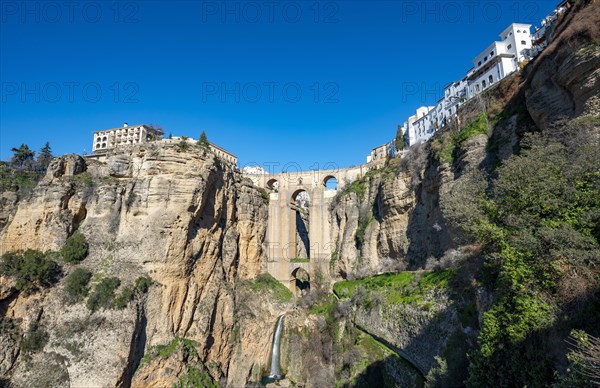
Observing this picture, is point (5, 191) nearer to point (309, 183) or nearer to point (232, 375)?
point (232, 375)

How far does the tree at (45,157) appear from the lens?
123 feet

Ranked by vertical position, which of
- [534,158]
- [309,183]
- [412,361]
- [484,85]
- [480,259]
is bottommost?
[412,361]

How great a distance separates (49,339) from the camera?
844 inches

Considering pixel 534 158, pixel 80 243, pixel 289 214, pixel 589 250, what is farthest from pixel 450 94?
pixel 80 243

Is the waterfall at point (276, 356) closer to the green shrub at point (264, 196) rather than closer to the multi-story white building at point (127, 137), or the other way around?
the green shrub at point (264, 196)

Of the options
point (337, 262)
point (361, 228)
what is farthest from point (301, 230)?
point (361, 228)

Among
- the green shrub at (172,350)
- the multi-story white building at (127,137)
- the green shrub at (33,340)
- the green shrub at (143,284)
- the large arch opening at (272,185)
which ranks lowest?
the green shrub at (172,350)

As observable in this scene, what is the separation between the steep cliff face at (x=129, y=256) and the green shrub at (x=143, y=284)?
356 mm

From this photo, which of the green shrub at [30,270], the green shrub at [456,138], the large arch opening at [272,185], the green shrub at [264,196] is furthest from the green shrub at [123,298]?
the large arch opening at [272,185]

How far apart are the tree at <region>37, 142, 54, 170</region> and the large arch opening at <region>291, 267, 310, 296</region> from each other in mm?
26753

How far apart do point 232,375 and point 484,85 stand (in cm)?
3169

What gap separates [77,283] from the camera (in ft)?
75.7

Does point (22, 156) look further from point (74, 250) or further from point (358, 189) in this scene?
point (358, 189)

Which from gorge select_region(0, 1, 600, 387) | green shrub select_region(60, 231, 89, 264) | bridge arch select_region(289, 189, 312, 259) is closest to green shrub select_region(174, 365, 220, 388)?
gorge select_region(0, 1, 600, 387)
